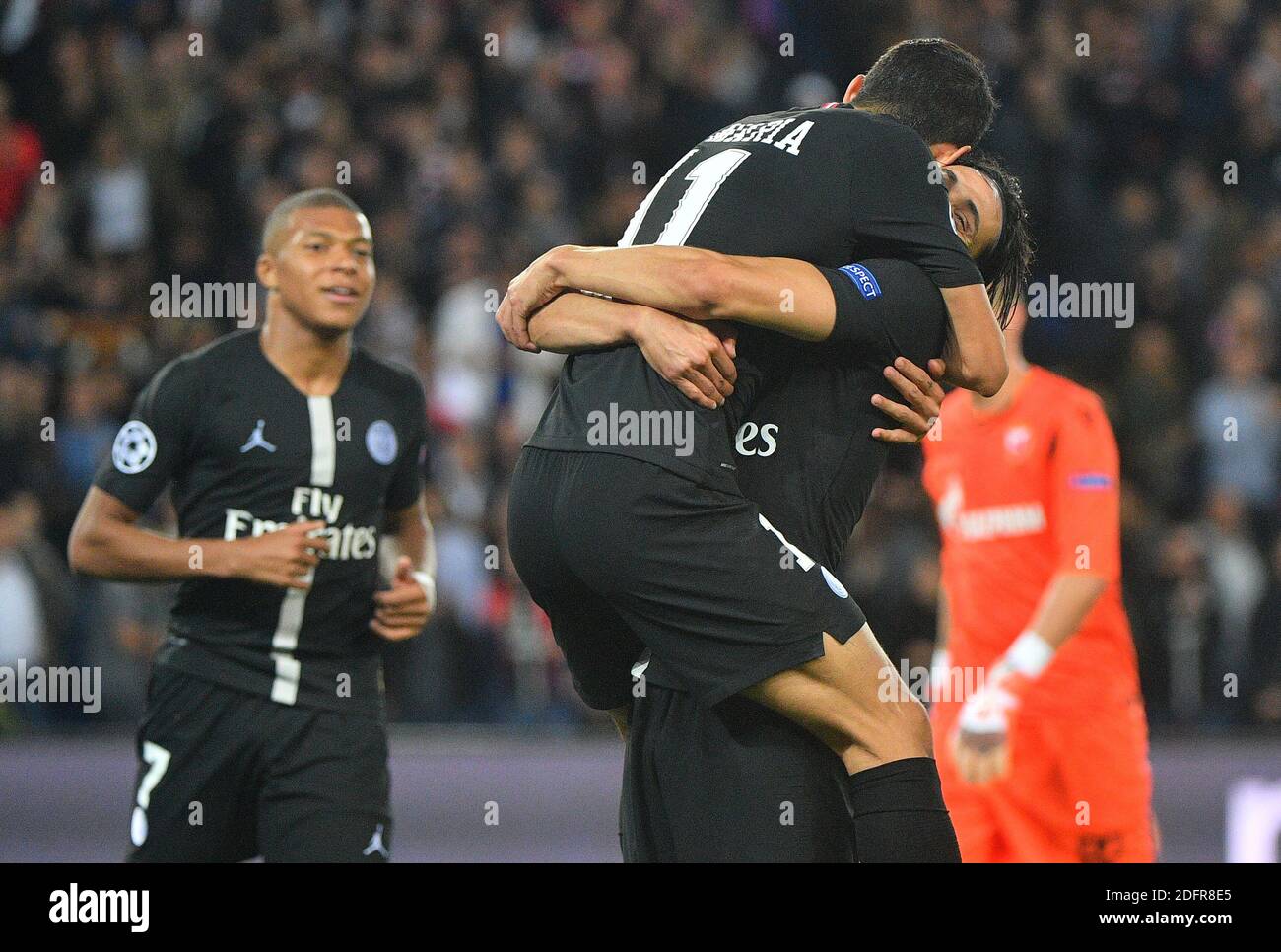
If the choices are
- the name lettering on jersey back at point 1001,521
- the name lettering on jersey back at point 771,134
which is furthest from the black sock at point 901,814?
the name lettering on jersey back at point 1001,521

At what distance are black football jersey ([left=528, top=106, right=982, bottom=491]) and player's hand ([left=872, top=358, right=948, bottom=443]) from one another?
160mm

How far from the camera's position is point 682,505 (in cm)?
270

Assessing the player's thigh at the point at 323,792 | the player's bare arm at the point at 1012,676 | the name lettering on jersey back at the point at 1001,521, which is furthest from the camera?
the name lettering on jersey back at the point at 1001,521

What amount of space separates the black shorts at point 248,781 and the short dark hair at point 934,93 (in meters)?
2.12

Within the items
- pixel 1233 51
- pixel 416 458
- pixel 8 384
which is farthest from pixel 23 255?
pixel 1233 51

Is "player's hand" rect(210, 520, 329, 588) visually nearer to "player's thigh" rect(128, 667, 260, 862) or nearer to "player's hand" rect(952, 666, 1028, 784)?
"player's thigh" rect(128, 667, 260, 862)

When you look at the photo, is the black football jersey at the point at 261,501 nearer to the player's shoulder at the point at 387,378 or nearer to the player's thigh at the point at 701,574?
the player's shoulder at the point at 387,378

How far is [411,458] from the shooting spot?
179 inches

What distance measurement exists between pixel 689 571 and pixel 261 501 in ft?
6.26

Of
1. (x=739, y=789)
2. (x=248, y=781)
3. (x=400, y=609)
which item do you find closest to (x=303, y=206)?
(x=400, y=609)

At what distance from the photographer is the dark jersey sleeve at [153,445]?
4.23 m

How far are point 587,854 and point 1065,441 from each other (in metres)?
2.95

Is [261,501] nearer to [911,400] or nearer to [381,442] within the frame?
[381,442]

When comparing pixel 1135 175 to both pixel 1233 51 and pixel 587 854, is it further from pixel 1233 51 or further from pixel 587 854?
pixel 587 854
